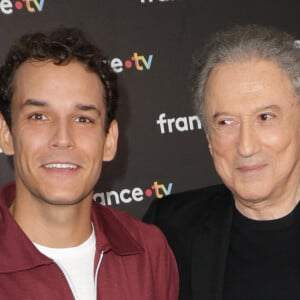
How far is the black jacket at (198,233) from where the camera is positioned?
1.98m

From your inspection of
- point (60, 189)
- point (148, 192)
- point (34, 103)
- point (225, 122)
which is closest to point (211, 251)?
point (225, 122)

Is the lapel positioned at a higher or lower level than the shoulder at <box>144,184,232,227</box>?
lower

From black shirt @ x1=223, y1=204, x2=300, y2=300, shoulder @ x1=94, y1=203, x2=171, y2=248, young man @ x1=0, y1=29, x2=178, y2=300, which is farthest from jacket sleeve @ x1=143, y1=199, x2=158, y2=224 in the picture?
black shirt @ x1=223, y1=204, x2=300, y2=300

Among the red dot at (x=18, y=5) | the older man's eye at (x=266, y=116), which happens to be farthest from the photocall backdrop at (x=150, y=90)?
the older man's eye at (x=266, y=116)

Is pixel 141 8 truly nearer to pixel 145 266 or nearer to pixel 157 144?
pixel 157 144

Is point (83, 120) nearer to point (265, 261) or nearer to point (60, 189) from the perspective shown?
point (60, 189)

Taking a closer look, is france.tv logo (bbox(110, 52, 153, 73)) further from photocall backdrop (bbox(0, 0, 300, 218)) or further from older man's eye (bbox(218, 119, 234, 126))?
older man's eye (bbox(218, 119, 234, 126))

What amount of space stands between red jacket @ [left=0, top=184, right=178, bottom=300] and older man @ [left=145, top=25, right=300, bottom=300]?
12cm

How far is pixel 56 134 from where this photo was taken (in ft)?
5.89

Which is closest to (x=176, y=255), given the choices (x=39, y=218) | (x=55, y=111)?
(x=39, y=218)

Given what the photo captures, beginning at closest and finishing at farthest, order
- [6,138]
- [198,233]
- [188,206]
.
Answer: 1. [6,138]
2. [198,233]
3. [188,206]

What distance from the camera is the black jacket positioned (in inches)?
77.9

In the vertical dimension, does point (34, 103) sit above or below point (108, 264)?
above

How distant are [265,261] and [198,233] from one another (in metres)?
0.29
